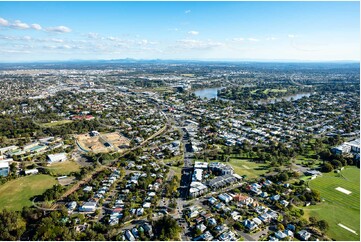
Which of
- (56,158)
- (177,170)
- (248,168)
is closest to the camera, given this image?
(177,170)

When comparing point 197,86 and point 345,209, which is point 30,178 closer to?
point 345,209

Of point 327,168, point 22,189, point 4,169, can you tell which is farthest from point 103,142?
point 327,168

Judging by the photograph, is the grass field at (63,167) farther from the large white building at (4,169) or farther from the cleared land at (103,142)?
the cleared land at (103,142)

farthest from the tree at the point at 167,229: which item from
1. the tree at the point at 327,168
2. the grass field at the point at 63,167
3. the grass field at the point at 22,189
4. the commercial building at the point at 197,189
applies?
the tree at the point at 327,168

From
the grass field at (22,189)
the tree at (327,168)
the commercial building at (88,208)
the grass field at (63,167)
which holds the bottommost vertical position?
the grass field at (22,189)

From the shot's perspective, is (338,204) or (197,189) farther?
(197,189)

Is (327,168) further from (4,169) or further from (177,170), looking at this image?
(4,169)
